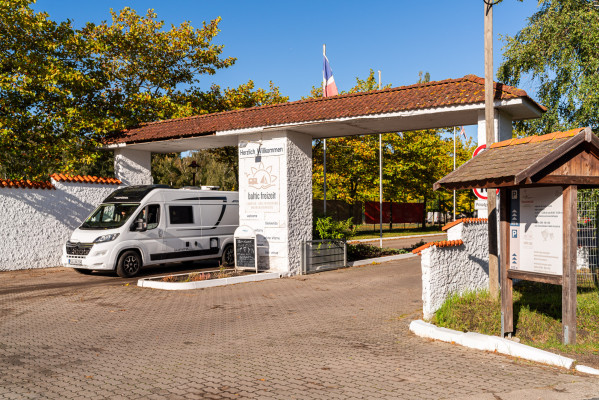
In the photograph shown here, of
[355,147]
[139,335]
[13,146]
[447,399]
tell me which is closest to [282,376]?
[447,399]

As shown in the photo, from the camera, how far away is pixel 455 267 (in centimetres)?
870

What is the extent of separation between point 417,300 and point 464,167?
12.3 ft

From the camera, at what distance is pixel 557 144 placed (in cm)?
629

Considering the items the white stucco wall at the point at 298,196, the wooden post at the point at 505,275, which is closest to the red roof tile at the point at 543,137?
the wooden post at the point at 505,275

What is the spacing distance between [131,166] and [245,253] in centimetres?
693

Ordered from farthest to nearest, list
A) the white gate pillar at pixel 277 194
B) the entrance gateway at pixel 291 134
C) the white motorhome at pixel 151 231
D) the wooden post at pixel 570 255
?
1. the white gate pillar at pixel 277 194
2. the white motorhome at pixel 151 231
3. the entrance gateway at pixel 291 134
4. the wooden post at pixel 570 255

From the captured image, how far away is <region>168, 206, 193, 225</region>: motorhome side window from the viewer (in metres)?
14.7

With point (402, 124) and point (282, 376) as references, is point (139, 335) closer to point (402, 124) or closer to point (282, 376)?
point (282, 376)

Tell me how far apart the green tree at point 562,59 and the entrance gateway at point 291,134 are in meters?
Result: 4.29

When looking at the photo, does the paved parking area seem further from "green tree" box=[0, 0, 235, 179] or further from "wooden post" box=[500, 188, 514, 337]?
"green tree" box=[0, 0, 235, 179]

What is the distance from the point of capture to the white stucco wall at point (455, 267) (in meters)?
8.05

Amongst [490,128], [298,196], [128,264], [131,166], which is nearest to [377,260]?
[298,196]

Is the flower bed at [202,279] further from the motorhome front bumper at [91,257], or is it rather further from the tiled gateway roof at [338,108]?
the tiled gateway roof at [338,108]

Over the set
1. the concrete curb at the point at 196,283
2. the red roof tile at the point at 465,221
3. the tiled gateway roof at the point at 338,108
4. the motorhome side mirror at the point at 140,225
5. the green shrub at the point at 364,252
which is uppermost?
the tiled gateway roof at the point at 338,108
